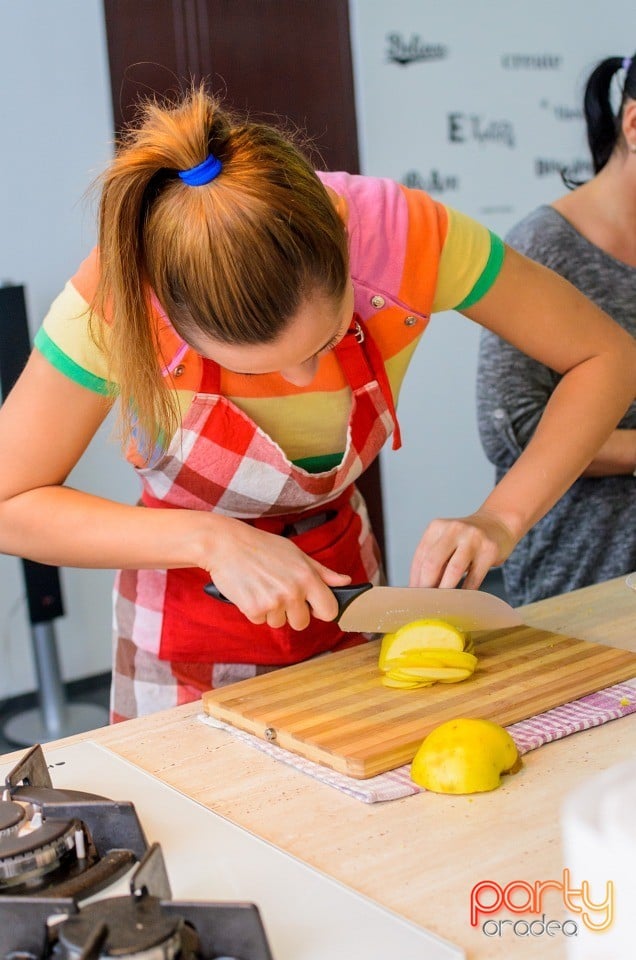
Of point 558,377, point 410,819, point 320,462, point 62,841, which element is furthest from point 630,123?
point 62,841

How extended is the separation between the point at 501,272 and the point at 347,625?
496 mm

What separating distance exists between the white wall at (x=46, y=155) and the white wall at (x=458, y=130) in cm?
97

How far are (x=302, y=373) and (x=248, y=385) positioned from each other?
0.29ft

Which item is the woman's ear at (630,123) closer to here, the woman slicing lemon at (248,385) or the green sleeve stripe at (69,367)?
the woman slicing lemon at (248,385)

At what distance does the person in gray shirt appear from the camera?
1687mm

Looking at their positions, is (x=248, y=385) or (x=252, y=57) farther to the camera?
(x=252, y=57)

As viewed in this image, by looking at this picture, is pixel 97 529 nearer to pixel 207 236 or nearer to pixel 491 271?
pixel 207 236

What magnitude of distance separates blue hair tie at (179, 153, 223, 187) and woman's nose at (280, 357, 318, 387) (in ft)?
0.76

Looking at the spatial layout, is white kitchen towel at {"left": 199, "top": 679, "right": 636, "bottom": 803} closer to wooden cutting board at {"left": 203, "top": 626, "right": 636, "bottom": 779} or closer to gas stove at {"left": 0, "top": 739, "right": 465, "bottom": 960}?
wooden cutting board at {"left": 203, "top": 626, "right": 636, "bottom": 779}

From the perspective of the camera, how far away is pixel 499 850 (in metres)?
0.83

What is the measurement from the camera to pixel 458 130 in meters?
4.02

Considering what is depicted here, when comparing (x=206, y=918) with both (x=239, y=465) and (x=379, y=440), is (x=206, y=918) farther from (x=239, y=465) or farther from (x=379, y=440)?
(x=379, y=440)

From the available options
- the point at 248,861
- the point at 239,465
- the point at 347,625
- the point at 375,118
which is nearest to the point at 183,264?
the point at 239,465

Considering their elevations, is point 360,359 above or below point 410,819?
above
